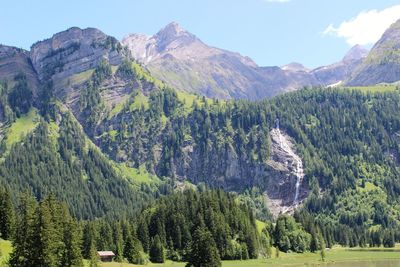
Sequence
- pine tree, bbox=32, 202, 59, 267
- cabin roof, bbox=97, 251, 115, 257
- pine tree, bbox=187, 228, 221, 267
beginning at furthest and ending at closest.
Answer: cabin roof, bbox=97, 251, 115, 257 → pine tree, bbox=187, 228, 221, 267 → pine tree, bbox=32, 202, 59, 267

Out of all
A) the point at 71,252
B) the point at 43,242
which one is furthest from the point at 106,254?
the point at 43,242

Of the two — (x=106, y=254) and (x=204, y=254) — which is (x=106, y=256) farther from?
(x=204, y=254)

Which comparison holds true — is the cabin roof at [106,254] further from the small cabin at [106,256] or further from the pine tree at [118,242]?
the pine tree at [118,242]

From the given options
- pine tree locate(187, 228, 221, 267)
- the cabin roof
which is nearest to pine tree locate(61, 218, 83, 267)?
pine tree locate(187, 228, 221, 267)

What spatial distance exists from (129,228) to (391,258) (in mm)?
86353

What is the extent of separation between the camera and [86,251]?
15650 centimetres

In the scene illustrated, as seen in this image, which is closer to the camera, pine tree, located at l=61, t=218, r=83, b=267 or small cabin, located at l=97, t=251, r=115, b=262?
pine tree, located at l=61, t=218, r=83, b=267

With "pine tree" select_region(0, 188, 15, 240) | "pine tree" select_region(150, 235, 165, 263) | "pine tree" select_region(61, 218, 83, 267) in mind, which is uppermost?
"pine tree" select_region(0, 188, 15, 240)

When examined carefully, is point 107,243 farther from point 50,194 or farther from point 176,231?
point 50,194

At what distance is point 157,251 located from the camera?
18238 centimetres

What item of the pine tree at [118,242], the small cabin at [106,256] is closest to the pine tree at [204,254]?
the small cabin at [106,256]

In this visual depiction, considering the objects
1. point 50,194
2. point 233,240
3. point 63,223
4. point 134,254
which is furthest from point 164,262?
point 50,194

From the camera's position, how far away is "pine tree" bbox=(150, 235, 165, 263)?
18138 centimetres

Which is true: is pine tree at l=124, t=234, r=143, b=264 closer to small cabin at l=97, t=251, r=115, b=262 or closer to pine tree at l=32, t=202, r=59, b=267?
small cabin at l=97, t=251, r=115, b=262
